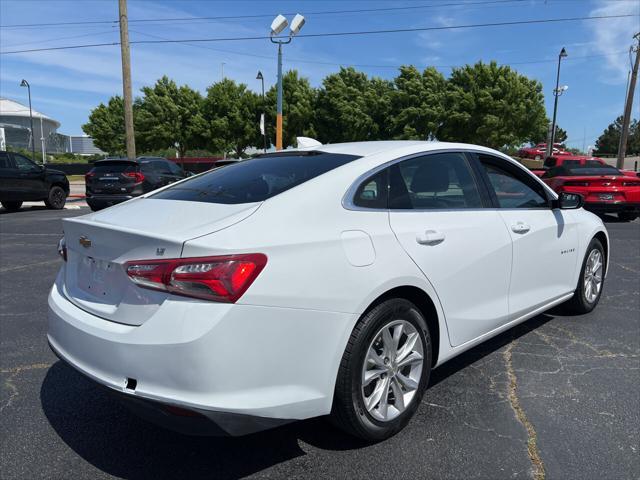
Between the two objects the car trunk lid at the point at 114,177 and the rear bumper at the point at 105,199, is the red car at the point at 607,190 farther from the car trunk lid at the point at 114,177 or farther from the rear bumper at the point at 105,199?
the rear bumper at the point at 105,199

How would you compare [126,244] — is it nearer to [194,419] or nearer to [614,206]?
[194,419]

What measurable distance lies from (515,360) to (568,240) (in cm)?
111

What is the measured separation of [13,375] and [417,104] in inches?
1523

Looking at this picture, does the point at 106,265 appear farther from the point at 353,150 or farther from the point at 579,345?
the point at 579,345

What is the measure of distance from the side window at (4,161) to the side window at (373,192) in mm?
14293

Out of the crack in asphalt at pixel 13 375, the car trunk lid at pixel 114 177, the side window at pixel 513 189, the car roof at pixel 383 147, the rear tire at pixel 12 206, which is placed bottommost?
the rear tire at pixel 12 206

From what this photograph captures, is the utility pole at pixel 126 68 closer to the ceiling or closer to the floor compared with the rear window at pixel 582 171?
closer to the ceiling

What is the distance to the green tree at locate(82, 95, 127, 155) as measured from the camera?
167ft

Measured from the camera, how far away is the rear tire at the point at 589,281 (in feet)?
14.8

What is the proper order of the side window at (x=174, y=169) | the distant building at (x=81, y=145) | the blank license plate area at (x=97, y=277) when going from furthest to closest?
the distant building at (x=81, y=145), the side window at (x=174, y=169), the blank license plate area at (x=97, y=277)

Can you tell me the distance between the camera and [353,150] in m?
3.06

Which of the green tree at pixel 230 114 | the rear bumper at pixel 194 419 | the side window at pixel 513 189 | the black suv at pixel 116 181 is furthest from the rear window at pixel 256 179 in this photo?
the green tree at pixel 230 114

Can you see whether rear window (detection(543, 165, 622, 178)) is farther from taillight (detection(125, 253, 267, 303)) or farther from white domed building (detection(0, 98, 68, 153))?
white domed building (detection(0, 98, 68, 153))

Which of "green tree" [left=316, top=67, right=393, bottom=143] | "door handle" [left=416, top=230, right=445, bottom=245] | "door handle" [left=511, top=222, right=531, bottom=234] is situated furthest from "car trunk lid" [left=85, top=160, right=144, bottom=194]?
"green tree" [left=316, top=67, right=393, bottom=143]
